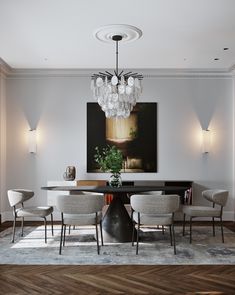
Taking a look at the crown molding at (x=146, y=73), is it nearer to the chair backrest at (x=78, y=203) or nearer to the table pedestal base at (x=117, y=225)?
the table pedestal base at (x=117, y=225)

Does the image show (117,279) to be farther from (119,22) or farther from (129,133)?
(129,133)

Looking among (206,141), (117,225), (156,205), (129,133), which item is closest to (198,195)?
(206,141)

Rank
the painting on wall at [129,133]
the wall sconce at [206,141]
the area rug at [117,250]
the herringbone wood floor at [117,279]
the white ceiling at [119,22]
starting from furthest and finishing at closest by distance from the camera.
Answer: the painting on wall at [129,133], the wall sconce at [206,141], the white ceiling at [119,22], the area rug at [117,250], the herringbone wood floor at [117,279]

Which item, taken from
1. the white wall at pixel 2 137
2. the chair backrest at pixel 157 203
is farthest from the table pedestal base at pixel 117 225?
the white wall at pixel 2 137

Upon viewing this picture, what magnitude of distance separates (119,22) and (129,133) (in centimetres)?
304

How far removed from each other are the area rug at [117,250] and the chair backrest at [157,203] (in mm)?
576

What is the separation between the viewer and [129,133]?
7.75 meters

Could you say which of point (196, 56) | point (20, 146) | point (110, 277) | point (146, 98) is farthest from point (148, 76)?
point (110, 277)

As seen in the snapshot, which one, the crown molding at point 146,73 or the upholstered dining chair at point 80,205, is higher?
the crown molding at point 146,73

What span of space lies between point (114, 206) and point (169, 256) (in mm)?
1256

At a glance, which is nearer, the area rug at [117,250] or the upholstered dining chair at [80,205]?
the area rug at [117,250]

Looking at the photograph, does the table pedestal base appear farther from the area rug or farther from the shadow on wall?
the shadow on wall

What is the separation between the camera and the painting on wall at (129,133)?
7.73m

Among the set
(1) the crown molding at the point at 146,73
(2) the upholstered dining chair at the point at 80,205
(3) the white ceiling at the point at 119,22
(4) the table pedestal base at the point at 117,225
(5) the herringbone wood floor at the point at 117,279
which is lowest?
(5) the herringbone wood floor at the point at 117,279
